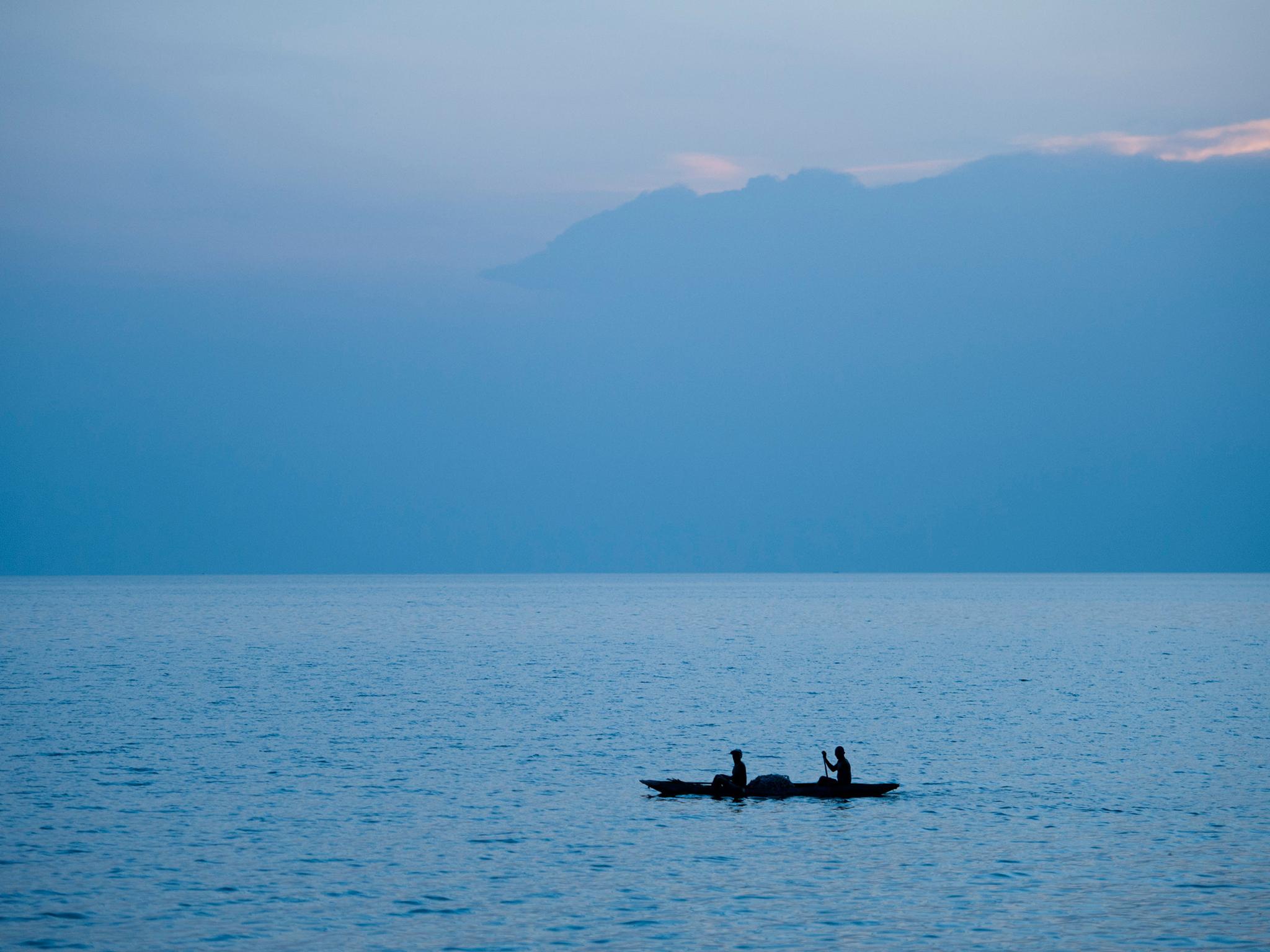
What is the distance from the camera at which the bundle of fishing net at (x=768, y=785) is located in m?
38.3

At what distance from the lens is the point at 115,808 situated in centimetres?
3600

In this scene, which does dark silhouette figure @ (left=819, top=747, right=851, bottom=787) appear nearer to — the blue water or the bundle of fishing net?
the blue water

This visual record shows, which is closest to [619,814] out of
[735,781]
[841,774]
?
[735,781]

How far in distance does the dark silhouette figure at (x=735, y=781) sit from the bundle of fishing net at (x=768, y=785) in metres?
0.37

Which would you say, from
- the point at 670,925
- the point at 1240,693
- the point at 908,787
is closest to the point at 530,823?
the point at 670,925

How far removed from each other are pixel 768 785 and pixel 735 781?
42.6 inches

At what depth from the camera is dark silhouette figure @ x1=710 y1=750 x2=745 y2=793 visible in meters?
37.8

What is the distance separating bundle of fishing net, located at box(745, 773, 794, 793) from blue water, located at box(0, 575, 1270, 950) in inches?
38.3

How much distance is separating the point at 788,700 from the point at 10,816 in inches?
1653

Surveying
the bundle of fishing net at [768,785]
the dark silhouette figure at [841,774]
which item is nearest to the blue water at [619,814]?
the dark silhouette figure at [841,774]

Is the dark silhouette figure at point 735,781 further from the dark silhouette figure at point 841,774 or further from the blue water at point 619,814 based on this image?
the dark silhouette figure at point 841,774

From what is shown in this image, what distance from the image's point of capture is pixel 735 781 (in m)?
38.0

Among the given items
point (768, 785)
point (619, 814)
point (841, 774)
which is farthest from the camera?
point (768, 785)

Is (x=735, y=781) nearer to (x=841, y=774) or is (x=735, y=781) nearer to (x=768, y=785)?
(x=768, y=785)
